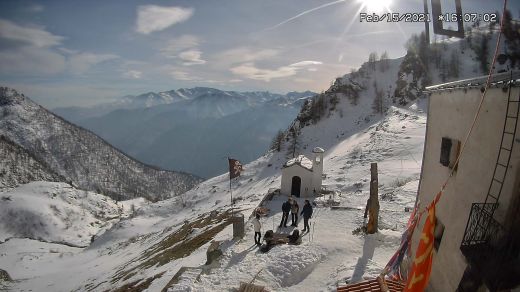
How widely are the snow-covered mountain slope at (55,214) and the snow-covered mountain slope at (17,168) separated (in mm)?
37620

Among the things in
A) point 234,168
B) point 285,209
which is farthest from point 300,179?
point 285,209

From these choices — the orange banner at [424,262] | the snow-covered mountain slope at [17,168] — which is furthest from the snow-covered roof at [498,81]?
the snow-covered mountain slope at [17,168]

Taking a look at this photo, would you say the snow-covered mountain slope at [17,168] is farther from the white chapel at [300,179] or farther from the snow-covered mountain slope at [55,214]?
the white chapel at [300,179]

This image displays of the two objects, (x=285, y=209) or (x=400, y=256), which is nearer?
(x=400, y=256)

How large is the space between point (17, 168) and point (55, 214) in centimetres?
7183

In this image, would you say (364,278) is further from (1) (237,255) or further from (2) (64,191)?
(2) (64,191)

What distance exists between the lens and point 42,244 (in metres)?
82.2

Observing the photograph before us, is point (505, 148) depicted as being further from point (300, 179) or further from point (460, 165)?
point (300, 179)

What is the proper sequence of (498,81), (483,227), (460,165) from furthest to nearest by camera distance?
(460,165) < (498,81) < (483,227)

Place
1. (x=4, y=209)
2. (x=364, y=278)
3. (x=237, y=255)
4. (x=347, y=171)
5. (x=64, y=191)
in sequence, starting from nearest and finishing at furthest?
(x=364, y=278), (x=237, y=255), (x=347, y=171), (x=4, y=209), (x=64, y=191)

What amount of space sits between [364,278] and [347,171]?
34.1 metres

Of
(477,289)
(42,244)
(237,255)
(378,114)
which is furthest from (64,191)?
(477,289)

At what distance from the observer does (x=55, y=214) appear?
117 meters

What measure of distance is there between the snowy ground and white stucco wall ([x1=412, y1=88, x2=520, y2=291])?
16.4 feet
